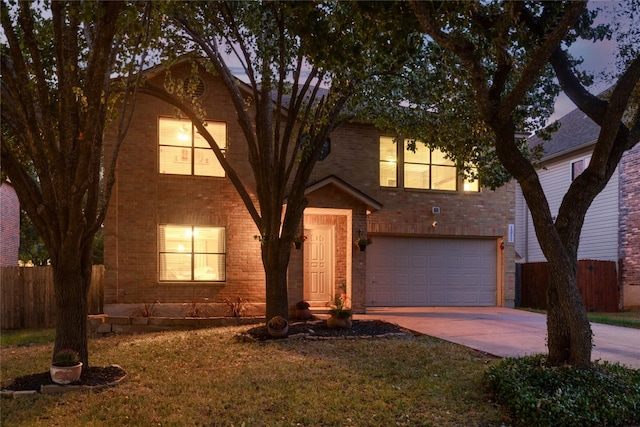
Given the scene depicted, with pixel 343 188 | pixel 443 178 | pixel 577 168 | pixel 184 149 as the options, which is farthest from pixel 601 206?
pixel 184 149

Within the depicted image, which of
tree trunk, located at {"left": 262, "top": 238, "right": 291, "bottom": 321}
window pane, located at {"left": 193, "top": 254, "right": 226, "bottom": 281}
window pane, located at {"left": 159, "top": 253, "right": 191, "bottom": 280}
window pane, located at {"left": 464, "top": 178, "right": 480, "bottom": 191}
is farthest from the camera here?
window pane, located at {"left": 464, "top": 178, "right": 480, "bottom": 191}

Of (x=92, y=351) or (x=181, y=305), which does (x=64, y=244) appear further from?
(x=181, y=305)

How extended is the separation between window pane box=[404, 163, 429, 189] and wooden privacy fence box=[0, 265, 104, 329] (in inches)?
369

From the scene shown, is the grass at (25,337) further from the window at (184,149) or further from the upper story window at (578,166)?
the upper story window at (578,166)

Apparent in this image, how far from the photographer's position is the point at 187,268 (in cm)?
1355

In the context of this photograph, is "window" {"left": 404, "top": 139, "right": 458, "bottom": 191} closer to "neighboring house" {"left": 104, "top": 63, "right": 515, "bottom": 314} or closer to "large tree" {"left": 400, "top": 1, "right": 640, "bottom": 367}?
"neighboring house" {"left": 104, "top": 63, "right": 515, "bottom": 314}

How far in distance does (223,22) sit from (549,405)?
29.1 ft

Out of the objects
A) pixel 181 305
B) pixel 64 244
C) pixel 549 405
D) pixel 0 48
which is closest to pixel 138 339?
pixel 181 305

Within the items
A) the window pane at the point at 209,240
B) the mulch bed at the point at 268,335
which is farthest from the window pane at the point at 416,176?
the window pane at the point at 209,240

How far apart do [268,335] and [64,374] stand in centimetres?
434

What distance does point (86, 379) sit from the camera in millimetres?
6555

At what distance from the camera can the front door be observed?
574 inches

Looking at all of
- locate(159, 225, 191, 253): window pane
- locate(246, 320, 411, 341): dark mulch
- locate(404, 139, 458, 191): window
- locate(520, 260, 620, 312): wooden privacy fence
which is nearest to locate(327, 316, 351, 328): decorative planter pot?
locate(246, 320, 411, 341): dark mulch

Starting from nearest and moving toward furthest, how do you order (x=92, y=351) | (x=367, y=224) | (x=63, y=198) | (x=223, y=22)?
(x=63, y=198) < (x=92, y=351) < (x=223, y=22) < (x=367, y=224)
